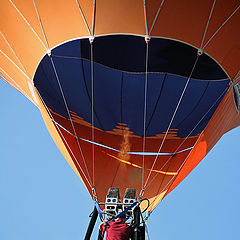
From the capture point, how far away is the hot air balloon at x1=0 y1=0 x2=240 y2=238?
5.98 metres

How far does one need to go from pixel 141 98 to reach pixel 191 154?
1.26m

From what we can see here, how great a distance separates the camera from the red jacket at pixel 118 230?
19.3 ft

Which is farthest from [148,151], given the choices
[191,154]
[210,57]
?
[210,57]

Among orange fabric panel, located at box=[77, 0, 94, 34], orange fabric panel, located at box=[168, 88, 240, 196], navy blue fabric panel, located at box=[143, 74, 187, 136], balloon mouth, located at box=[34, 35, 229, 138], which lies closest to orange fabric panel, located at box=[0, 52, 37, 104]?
balloon mouth, located at box=[34, 35, 229, 138]

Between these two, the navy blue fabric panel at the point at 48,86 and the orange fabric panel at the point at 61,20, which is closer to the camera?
the orange fabric panel at the point at 61,20

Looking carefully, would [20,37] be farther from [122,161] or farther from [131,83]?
[122,161]


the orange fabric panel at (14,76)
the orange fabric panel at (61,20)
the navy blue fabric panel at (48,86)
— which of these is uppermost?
the orange fabric panel at (14,76)

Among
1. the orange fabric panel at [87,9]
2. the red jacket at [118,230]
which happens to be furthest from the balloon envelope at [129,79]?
the red jacket at [118,230]

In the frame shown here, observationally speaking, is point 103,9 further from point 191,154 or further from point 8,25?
point 191,154

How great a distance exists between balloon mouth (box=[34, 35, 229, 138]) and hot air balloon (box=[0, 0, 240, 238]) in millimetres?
15

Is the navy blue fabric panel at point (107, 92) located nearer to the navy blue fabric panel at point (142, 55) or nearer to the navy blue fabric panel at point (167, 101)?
the navy blue fabric panel at point (142, 55)

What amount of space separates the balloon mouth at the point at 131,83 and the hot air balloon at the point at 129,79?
15 millimetres

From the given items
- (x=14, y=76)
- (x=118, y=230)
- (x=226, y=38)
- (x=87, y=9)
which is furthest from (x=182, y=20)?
(x=14, y=76)

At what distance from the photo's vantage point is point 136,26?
5.97 m
